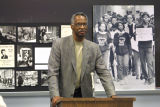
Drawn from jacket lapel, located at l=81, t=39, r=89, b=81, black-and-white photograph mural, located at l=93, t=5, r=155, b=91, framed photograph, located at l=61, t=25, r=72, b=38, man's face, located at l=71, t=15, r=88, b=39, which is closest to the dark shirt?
black-and-white photograph mural, located at l=93, t=5, r=155, b=91

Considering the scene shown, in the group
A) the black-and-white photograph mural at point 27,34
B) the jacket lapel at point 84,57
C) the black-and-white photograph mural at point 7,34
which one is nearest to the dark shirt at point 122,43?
the black-and-white photograph mural at point 27,34

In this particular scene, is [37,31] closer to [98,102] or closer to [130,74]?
[130,74]

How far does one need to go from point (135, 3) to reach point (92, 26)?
0.67 metres

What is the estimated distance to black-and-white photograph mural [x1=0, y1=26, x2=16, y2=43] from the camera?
16.0 feet

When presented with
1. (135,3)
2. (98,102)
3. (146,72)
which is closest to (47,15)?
(135,3)

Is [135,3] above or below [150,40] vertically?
above

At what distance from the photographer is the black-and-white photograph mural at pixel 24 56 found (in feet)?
16.3

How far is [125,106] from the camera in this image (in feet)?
10.5

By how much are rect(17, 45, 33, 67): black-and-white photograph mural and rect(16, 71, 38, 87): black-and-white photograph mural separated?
10 centimetres

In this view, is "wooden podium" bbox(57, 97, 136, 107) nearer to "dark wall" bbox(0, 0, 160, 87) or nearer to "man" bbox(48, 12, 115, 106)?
"man" bbox(48, 12, 115, 106)

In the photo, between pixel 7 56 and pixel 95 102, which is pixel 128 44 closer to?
pixel 7 56

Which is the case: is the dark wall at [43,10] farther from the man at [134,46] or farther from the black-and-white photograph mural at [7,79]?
the black-and-white photograph mural at [7,79]

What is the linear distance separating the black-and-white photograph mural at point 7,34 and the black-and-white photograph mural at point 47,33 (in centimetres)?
31

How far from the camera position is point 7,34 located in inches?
193
